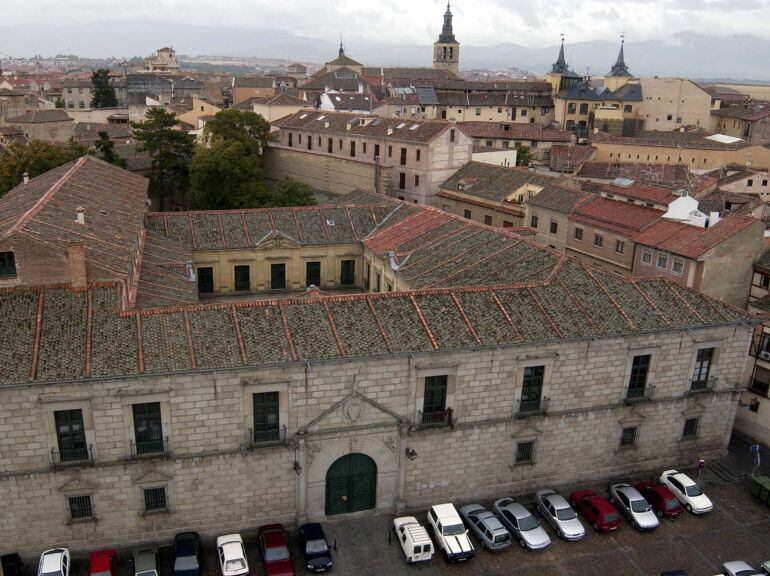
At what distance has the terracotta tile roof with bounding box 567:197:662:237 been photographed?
51.7 meters

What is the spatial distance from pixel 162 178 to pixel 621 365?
57865mm

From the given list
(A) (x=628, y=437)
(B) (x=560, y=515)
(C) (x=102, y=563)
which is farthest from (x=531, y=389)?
(C) (x=102, y=563)

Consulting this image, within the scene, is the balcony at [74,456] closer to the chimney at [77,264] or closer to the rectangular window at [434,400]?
the chimney at [77,264]

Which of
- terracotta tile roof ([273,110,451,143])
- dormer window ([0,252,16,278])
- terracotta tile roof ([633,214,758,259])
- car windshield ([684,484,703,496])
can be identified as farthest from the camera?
terracotta tile roof ([273,110,451,143])

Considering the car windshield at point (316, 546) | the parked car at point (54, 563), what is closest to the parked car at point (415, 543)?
the car windshield at point (316, 546)

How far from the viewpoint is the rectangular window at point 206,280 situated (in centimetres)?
5272

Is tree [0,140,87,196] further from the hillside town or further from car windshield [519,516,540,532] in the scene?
car windshield [519,516,540,532]

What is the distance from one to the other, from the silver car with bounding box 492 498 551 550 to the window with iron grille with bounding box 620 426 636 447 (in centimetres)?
705

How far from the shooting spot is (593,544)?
31516 millimetres

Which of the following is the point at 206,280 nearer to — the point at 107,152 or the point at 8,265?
the point at 8,265

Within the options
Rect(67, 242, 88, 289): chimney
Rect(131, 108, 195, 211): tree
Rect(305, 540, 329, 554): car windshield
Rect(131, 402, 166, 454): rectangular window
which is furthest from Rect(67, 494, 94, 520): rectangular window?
Rect(131, 108, 195, 211): tree

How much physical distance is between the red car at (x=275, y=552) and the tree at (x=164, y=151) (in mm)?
53603

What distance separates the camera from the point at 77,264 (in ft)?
99.9

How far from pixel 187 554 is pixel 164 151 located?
5546 centimetres
